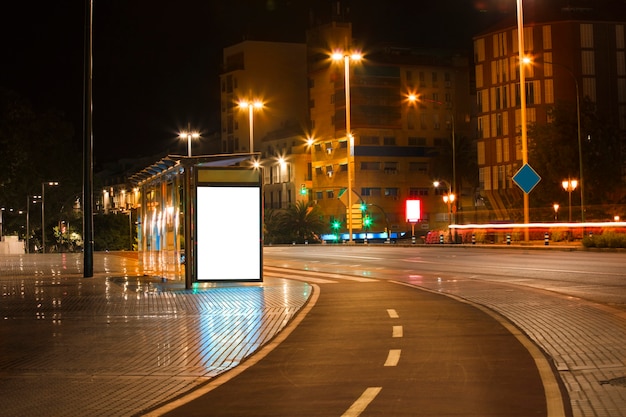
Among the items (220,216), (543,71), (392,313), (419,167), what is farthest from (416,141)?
(392,313)

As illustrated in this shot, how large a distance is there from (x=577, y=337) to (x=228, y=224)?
1119 cm

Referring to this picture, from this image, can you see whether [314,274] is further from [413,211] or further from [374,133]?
[374,133]

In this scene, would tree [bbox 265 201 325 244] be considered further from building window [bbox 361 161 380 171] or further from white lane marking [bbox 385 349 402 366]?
white lane marking [bbox 385 349 402 366]

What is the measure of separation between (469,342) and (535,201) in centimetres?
6537

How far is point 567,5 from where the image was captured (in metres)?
94.2

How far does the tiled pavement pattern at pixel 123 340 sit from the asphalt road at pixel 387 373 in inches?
25.1

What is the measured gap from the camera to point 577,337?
12.0 meters

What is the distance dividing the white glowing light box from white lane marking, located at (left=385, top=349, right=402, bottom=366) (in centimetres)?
1048

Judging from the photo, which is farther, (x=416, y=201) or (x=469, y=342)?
(x=416, y=201)

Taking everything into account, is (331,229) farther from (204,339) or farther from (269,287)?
(204,339)

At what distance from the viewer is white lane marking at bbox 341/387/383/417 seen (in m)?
7.69

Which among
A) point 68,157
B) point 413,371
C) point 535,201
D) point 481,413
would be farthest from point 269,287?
point 68,157

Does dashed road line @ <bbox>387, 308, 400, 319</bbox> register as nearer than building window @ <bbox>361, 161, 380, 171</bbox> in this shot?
Yes

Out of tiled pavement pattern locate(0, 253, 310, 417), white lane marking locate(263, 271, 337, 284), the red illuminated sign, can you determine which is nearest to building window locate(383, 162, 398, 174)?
the red illuminated sign
